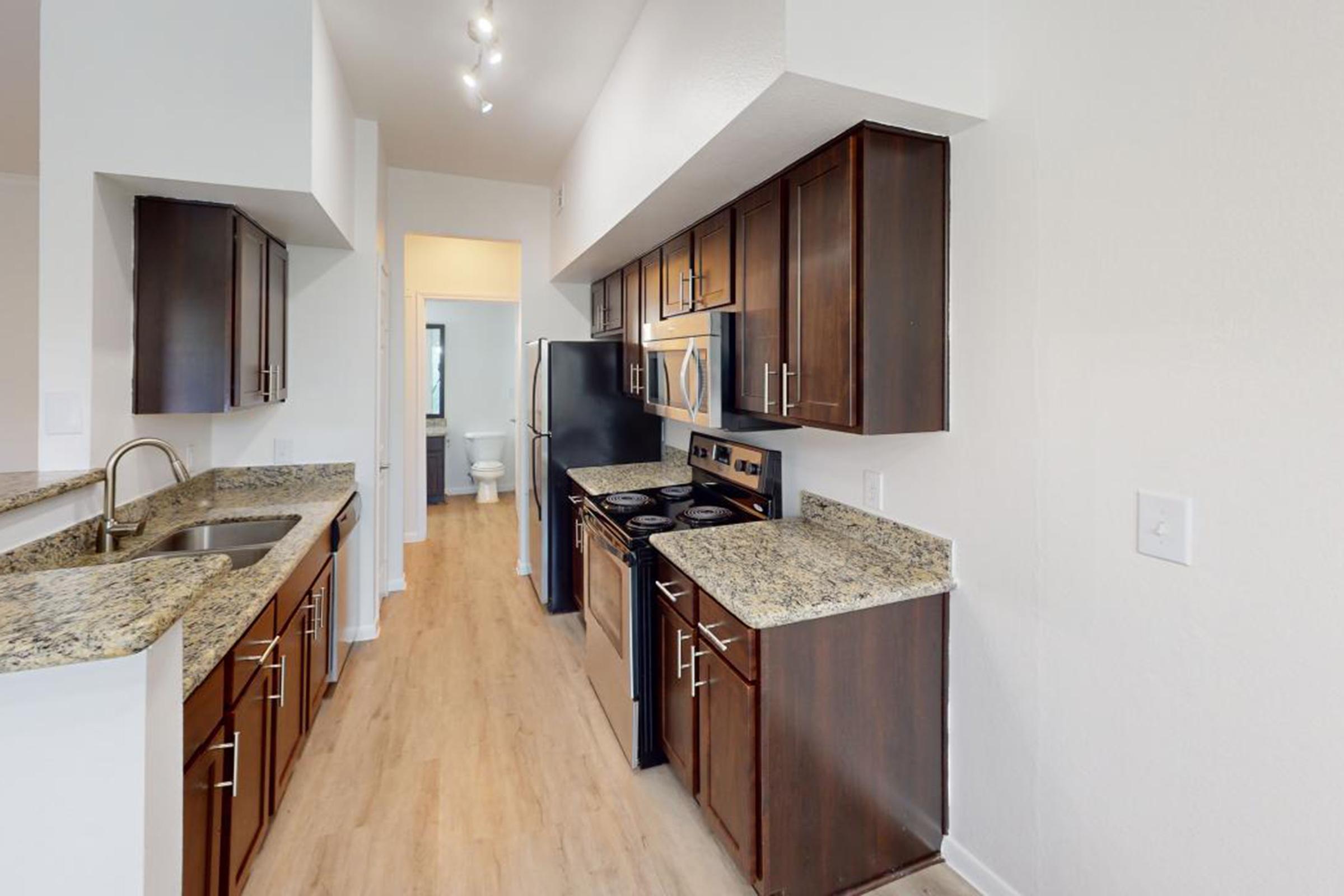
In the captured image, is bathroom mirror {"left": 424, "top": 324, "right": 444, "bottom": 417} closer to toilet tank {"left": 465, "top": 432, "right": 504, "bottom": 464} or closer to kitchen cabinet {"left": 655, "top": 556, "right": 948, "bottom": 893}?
toilet tank {"left": 465, "top": 432, "right": 504, "bottom": 464}

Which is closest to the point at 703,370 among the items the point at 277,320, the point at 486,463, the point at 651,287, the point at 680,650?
the point at 651,287

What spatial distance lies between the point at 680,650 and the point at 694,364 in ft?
A: 3.59

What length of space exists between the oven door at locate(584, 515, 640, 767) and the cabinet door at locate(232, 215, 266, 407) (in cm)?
156

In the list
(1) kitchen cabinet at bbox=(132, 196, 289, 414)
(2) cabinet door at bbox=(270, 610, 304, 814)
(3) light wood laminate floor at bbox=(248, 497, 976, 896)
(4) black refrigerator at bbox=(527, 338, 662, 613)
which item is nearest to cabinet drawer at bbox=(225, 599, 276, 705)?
(2) cabinet door at bbox=(270, 610, 304, 814)

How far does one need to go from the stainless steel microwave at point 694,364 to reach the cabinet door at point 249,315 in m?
1.71

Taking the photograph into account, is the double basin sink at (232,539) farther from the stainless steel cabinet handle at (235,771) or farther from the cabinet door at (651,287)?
the cabinet door at (651,287)

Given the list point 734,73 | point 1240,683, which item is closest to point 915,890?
point 1240,683

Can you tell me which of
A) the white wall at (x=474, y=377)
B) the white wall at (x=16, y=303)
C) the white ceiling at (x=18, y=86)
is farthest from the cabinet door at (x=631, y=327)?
the white wall at (x=474, y=377)

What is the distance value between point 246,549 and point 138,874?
175 cm

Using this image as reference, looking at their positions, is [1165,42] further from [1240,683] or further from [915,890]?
[915,890]

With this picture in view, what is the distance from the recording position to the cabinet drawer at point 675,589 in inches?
75.7

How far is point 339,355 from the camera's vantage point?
3.29 meters

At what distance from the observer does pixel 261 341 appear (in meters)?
2.72

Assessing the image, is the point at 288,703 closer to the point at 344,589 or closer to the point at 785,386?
the point at 344,589
